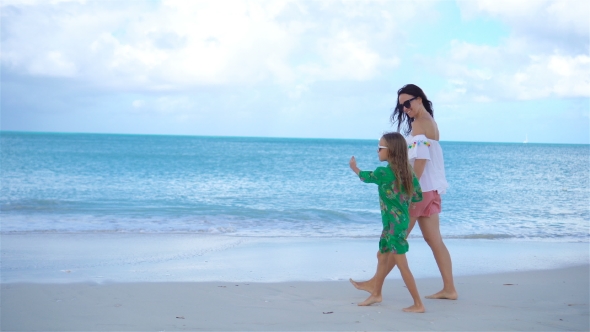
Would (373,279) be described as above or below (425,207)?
below

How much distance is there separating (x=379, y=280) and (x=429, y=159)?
1.03 metres

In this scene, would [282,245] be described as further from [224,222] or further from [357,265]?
[224,222]

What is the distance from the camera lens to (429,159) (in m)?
4.16

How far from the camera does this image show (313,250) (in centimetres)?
695

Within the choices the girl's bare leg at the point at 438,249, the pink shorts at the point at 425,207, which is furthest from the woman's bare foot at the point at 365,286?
the pink shorts at the point at 425,207

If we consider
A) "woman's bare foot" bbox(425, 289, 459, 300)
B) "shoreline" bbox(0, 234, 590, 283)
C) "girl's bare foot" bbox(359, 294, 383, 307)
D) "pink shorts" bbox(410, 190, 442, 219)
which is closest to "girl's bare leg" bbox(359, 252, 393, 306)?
"girl's bare foot" bbox(359, 294, 383, 307)

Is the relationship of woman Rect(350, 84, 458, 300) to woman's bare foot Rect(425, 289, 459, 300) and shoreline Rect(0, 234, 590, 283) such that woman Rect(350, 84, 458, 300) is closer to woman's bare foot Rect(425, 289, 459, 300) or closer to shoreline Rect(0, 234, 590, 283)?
woman's bare foot Rect(425, 289, 459, 300)

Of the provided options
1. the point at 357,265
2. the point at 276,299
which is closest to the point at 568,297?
the point at 357,265

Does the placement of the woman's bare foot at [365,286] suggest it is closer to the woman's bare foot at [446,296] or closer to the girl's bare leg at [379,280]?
the girl's bare leg at [379,280]

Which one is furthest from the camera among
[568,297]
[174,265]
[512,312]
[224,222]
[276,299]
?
[224,222]

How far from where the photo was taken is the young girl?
12.4 ft

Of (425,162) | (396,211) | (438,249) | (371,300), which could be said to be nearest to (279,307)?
(371,300)

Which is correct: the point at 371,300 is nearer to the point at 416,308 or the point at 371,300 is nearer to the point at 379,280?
the point at 379,280

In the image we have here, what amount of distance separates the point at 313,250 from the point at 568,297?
3133 mm
